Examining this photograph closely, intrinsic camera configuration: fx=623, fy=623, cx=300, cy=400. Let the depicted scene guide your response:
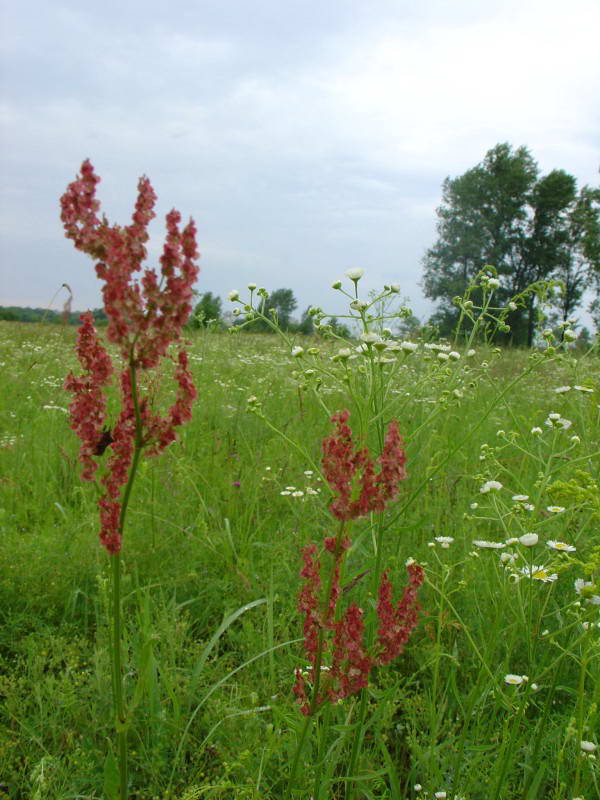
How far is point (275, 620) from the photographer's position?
2707 mm

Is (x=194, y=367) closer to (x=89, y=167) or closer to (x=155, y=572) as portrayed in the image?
(x=155, y=572)

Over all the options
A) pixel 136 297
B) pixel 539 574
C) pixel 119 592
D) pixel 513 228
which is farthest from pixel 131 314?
pixel 513 228

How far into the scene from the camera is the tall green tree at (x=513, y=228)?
43.1 m

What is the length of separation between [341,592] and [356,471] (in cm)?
31

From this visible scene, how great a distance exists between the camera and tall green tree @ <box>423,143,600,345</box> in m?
43.1

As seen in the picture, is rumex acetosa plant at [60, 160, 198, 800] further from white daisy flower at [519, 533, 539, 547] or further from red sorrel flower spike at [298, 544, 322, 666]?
white daisy flower at [519, 533, 539, 547]

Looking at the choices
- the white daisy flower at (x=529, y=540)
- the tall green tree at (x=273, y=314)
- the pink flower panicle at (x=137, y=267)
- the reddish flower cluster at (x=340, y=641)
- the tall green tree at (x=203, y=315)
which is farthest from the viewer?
the tall green tree at (x=203, y=315)

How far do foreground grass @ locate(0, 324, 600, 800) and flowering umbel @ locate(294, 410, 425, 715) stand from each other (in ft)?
0.63

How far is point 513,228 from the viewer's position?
44094mm

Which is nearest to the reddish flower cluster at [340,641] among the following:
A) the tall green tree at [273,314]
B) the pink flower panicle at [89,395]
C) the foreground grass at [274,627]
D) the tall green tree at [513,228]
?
the foreground grass at [274,627]

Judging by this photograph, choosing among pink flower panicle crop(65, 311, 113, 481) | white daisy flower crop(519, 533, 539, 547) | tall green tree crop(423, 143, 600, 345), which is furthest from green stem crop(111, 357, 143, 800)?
tall green tree crop(423, 143, 600, 345)

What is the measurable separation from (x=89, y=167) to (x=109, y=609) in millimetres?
1602

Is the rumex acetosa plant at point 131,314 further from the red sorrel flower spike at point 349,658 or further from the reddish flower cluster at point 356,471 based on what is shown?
the red sorrel flower spike at point 349,658

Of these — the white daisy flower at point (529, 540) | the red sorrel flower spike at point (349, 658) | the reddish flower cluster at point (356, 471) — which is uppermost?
the reddish flower cluster at point (356, 471)
